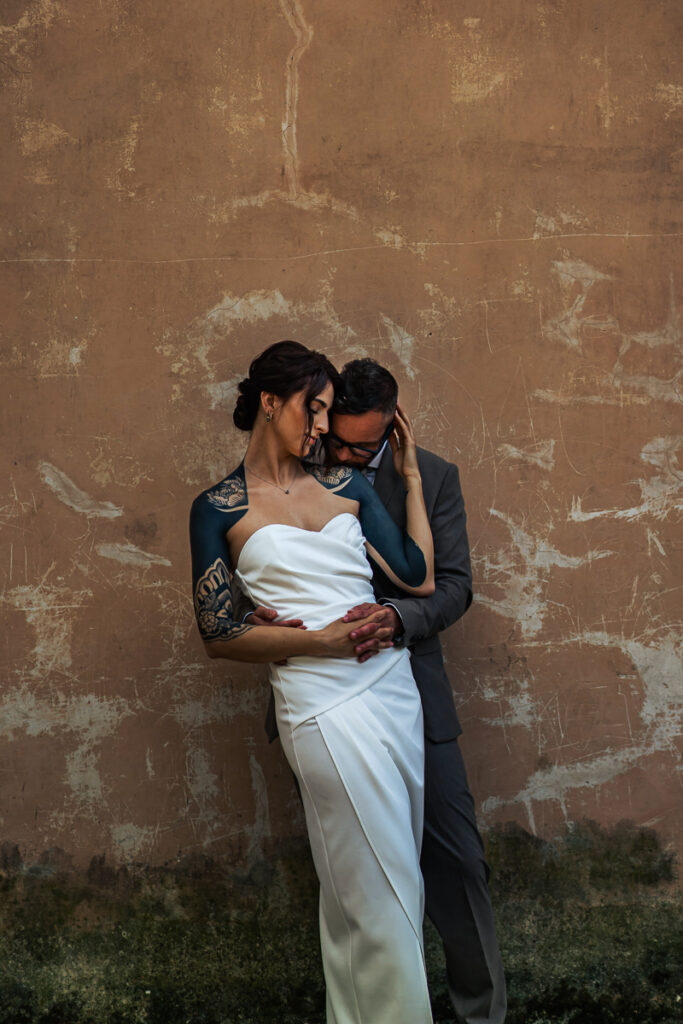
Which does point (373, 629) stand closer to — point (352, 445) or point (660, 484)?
point (352, 445)

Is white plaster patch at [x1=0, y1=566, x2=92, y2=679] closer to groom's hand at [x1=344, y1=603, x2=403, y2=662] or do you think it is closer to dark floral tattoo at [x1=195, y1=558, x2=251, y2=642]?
dark floral tattoo at [x1=195, y1=558, x2=251, y2=642]

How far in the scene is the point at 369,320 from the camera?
11.0 ft

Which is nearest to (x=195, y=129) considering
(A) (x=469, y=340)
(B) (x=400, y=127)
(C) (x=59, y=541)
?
(B) (x=400, y=127)

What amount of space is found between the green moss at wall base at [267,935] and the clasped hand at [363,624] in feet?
4.02

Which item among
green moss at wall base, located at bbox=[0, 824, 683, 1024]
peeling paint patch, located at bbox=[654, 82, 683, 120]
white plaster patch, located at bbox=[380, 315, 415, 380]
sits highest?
peeling paint patch, located at bbox=[654, 82, 683, 120]

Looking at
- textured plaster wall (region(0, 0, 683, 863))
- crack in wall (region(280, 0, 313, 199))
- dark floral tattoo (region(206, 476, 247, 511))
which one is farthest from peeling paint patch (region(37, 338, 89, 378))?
dark floral tattoo (region(206, 476, 247, 511))

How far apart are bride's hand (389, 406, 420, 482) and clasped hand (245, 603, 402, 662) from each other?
470 mm

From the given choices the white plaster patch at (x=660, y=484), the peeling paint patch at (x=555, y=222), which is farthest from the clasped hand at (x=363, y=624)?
the peeling paint patch at (x=555, y=222)

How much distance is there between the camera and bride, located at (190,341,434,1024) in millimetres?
2385

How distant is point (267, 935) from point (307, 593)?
1.55 meters

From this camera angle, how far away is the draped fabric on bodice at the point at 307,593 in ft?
8.04

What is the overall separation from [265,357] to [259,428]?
8.2 inches

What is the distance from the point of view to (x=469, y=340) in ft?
11.1

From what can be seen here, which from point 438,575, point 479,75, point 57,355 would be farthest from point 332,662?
point 479,75
